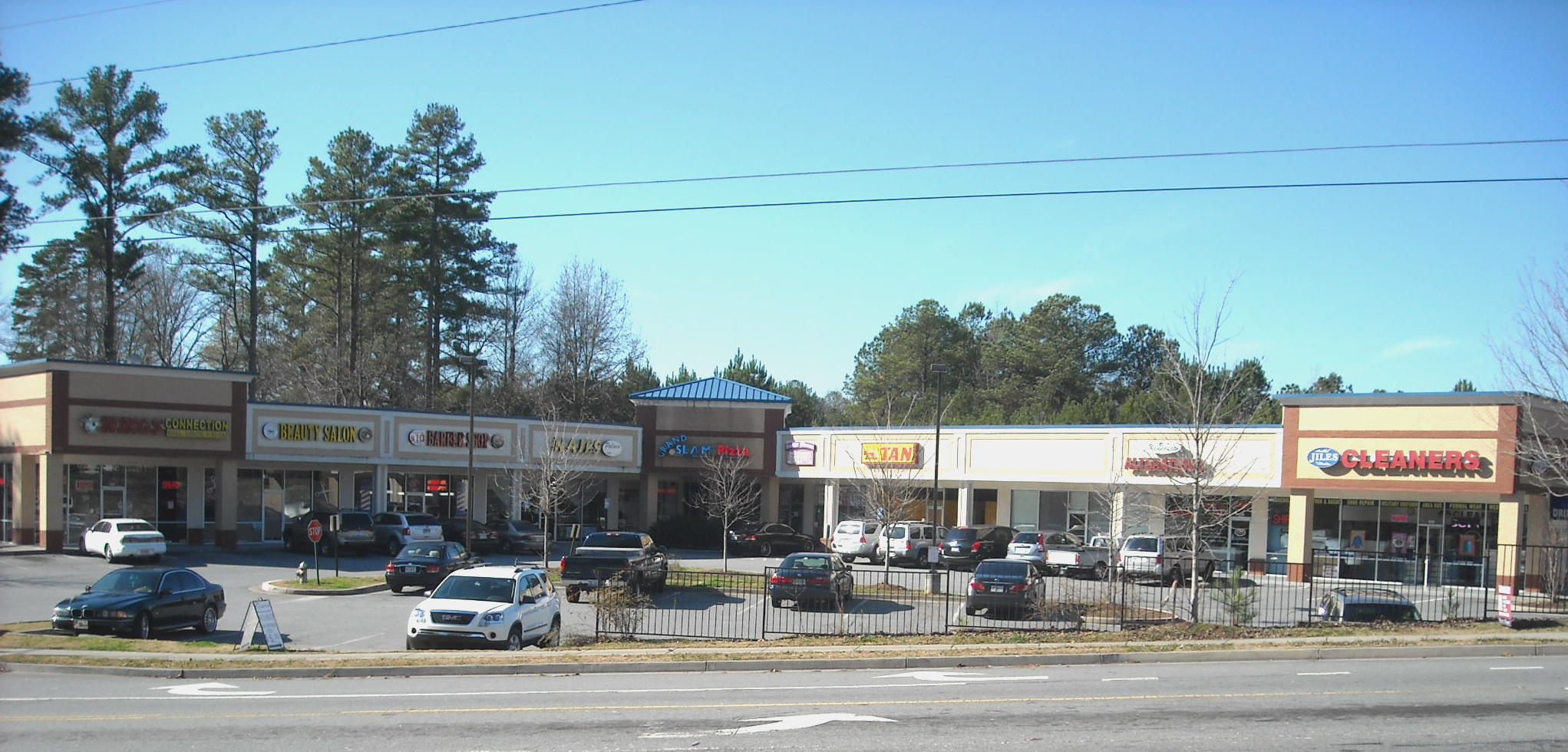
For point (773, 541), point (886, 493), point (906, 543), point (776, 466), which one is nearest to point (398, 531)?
point (773, 541)

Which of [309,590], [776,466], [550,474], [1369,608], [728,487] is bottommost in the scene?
[309,590]

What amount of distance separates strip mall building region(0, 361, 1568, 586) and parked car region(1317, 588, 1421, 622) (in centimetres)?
361

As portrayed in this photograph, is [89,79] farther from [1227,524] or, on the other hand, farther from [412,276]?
[1227,524]

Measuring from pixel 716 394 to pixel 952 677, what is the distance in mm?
35605

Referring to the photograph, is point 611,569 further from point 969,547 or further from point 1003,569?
point 969,547

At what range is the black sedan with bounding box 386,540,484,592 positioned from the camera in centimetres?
2998

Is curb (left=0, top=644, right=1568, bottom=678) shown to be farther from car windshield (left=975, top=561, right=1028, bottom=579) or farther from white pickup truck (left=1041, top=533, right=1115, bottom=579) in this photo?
white pickup truck (left=1041, top=533, right=1115, bottom=579)

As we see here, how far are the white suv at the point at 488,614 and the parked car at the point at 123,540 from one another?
19.9 meters

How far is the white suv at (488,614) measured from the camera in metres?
19.2

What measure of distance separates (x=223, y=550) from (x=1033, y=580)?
30031 millimetres

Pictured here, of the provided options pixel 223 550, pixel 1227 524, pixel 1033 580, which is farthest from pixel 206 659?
pixel 1227 524

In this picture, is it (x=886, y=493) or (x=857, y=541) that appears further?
(x=857, y=541)

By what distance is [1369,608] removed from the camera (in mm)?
23250

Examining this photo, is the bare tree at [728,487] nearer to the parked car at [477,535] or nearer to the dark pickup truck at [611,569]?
the parked car at [477,535]
